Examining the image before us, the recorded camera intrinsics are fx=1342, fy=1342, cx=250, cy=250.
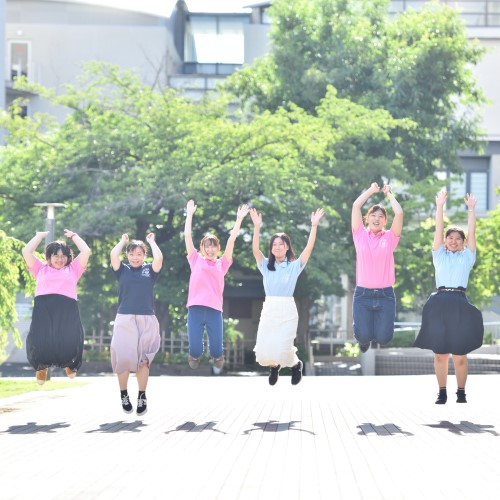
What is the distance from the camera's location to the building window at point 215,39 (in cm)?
7807

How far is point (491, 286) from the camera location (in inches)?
1890

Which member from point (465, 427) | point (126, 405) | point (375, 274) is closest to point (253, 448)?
point (126, 405)

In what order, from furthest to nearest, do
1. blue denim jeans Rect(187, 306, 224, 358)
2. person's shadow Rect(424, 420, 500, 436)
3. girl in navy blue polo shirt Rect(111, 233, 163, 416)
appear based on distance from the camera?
1. blue denim jeans Rect(187, 306, 224, 358)
2. girl in navy blue polo shirt Rect(111, 233, 163, 416)
3. person's shadow Rect(424, 420, 500, 436)

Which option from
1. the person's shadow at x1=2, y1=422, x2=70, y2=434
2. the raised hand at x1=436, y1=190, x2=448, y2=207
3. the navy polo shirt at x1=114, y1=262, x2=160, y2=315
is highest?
the raised hand at x1=436, y1=190, x2=448, y2=207

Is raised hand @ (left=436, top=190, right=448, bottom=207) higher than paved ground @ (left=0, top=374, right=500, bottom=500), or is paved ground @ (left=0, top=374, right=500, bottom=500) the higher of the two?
raised hand @ (left=436, top=190, right=448, bottom=207)

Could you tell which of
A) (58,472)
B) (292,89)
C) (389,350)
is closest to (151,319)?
(58,472)

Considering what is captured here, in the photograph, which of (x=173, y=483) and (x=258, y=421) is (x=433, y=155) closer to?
(x=258, y=421)

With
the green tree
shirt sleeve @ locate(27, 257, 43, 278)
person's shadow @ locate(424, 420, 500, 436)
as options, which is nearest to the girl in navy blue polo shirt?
shirt sleeve @ locate(27, 257, 43, 278)

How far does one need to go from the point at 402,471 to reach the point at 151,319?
480cm

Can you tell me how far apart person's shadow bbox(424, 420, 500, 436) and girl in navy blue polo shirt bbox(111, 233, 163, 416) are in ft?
10.3

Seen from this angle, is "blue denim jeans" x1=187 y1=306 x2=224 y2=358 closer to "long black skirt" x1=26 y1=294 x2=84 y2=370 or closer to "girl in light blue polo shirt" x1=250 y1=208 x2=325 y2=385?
"girl in light blue polo shirt" x1=250 y1=208 x2=325 y2=385

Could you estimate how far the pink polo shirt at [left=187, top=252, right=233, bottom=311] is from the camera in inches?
618

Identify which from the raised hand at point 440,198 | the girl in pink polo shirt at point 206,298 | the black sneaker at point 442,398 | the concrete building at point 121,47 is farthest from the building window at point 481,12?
the raised hand at point 440,198

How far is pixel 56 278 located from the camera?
1505 cm
